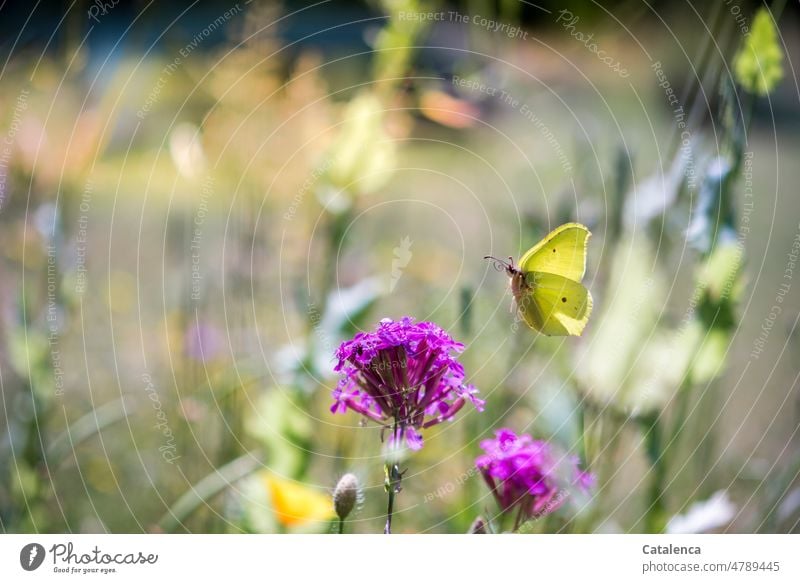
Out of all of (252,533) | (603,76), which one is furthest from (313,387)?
(603,76)

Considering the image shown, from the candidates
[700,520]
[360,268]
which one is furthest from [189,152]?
[700,520]

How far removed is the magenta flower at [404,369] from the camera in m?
0.51

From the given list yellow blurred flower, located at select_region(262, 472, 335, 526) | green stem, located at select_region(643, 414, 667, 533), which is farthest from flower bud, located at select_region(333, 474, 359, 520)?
green stem, located at select_region(643, 414, 667, 533)

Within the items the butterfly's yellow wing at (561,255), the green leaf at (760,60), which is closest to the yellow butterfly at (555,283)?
the butterfly's yellow wing at (561,255)

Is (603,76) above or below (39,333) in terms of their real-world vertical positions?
above

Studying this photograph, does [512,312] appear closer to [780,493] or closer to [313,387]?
[313,387]

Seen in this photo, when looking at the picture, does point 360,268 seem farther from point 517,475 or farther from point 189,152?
point 517,475

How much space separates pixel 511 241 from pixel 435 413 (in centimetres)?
59

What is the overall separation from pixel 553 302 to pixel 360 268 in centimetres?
44

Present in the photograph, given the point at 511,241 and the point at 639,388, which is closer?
the point at 639,388

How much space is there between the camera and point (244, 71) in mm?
954

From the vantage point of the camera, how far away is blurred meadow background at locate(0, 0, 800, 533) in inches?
31.8
